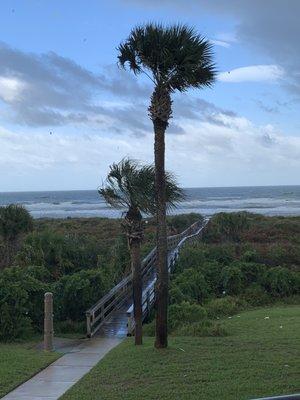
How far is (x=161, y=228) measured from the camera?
10391 millimetres

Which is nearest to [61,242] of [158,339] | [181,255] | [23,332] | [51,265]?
[51,265]

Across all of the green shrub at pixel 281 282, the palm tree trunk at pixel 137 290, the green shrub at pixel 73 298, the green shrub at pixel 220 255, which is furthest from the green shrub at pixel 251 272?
the palm tree trunk at pixel 137 290

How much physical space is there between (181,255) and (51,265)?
241 inches

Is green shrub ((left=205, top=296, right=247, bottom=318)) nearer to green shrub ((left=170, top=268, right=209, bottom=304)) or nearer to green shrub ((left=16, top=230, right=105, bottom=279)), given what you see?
green shrub ((left=170, top=268, right=209, bottom=304))

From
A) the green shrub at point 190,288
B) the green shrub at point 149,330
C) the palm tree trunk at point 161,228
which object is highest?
the palm tree trunk at point 161,228

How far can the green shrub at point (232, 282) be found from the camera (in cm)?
2052

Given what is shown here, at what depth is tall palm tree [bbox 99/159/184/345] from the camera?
36.6 ft

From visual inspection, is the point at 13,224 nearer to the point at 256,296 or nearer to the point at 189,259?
the point at 189,259

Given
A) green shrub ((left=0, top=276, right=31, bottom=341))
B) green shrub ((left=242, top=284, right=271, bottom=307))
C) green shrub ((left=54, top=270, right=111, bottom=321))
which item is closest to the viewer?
green shrub ((left=0, top=276, right=31, bottom=341))

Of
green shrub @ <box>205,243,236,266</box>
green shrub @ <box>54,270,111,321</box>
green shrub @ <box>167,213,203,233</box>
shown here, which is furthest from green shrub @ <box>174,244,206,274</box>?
green shrub @ <box>167,213,203,233</box>

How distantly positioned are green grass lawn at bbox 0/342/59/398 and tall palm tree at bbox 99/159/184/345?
6.56ft

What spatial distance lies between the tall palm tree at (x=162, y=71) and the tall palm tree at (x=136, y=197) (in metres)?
0.81

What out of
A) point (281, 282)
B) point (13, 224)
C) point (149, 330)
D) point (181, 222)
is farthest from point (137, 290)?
point (181, 222)

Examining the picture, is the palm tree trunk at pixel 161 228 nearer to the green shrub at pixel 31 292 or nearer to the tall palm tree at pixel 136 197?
the tall palm tree at pixel 136 197
